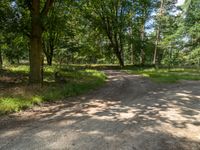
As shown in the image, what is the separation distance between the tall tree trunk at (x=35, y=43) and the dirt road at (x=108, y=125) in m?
2.55

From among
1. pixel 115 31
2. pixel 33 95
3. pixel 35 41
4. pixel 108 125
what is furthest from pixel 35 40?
pixel 115 31

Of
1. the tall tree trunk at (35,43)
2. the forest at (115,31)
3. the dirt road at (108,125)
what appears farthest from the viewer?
the forest at (115,31)

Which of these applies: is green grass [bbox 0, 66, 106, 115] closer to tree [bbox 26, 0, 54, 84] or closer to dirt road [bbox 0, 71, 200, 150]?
dirt road [bbox 0, 71, 200, 150]

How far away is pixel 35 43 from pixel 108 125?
244 inches

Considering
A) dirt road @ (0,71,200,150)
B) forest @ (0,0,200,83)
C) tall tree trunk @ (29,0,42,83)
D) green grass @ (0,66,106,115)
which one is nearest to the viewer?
dirt road @ (0,71,200,150)

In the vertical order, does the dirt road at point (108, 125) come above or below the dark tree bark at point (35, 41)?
below

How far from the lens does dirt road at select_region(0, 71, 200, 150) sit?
5.12m

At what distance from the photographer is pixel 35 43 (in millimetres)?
11148

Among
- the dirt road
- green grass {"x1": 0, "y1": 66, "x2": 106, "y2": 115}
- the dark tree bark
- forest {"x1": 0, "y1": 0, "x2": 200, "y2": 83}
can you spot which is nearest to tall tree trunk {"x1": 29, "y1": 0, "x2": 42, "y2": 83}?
the dark tree bark

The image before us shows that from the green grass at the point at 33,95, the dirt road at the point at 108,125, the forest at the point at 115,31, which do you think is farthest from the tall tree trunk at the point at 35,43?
the forest at the point at 115,31

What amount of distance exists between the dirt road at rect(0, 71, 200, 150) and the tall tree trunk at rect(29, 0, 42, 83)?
2549 mm

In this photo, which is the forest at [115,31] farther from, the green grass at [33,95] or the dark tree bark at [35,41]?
the green grass at [33,95]

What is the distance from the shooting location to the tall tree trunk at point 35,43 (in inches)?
436

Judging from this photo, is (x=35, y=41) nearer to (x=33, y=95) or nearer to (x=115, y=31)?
(x=33, y=95)
